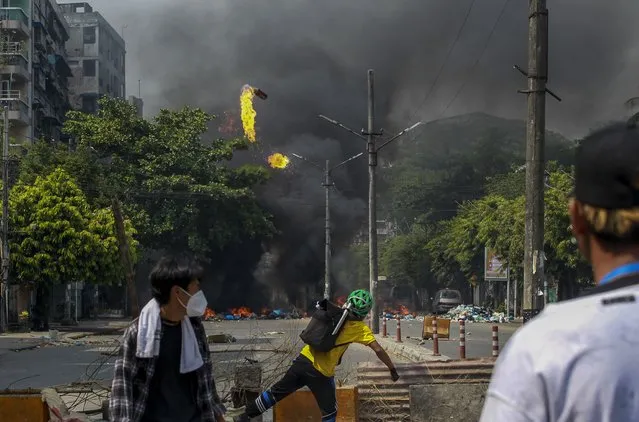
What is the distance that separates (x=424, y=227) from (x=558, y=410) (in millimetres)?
63807

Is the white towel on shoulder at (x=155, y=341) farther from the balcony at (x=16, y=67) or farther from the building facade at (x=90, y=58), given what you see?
the building facade at (x=90, y=58)

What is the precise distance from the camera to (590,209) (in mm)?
1757

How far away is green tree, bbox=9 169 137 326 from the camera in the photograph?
34.7 meters

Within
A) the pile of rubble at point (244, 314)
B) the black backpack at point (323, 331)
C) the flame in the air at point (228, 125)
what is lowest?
the pile of rubble at point (244, 314)

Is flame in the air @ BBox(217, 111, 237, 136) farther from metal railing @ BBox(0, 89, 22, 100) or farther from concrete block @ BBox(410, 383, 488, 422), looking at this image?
concrete block @ BBox(410, 383, 488, 422)

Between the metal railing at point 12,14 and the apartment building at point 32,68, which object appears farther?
the metal railing at point 12,14

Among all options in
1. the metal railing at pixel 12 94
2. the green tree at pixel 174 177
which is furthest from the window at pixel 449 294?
the metal railing at pixel 12 94

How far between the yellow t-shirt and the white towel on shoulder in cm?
338

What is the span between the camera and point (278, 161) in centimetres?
5075

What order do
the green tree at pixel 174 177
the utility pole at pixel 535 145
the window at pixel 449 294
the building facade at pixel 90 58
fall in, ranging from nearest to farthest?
the utility pole at pixel 535 145, the green tree at pixel 174 177, the window at pixel 449 294, the building facade at pixel 90 58

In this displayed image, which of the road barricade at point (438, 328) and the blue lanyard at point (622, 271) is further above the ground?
the blue lanyard at point (622, 271)

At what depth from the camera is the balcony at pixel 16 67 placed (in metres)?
56.2

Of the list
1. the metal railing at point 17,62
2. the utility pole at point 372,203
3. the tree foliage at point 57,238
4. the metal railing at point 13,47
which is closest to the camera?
the utility pole at point 372,203

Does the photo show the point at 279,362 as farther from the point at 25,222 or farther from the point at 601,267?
the point at 25,222
